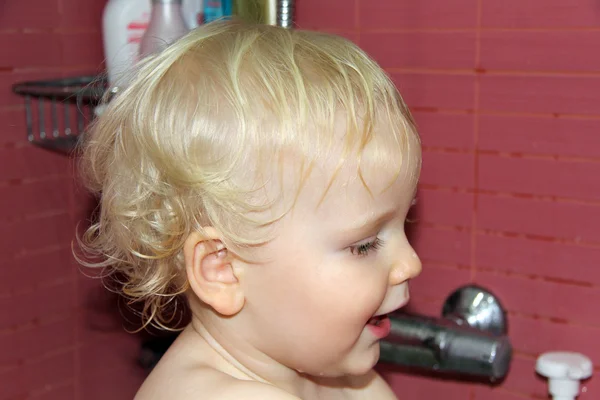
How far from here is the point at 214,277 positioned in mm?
945

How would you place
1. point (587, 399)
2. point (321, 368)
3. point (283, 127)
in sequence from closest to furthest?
point (283, 127) < point (321, 368) < point (587, 399)

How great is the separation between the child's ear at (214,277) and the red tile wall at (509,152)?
1.74ft

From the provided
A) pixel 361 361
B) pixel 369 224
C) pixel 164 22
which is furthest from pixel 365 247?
pixel 164 22

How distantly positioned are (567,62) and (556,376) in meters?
0.45

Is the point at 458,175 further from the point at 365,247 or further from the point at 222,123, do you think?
the point at 222,123

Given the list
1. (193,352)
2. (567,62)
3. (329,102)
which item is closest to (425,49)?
(567,62)

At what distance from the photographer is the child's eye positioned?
93 cm

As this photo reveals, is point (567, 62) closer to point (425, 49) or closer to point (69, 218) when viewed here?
point (425, 49)

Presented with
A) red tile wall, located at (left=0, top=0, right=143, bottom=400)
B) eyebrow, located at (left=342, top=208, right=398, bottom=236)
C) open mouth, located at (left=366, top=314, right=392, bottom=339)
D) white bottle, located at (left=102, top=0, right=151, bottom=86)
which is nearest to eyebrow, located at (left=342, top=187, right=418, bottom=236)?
eyebrow, located at (left=342, top=208, right=398, bottom=236)

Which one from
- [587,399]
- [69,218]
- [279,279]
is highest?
[279,279]

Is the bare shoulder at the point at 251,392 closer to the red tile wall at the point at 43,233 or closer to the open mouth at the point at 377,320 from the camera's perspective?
the open mouth at the point at 377,320

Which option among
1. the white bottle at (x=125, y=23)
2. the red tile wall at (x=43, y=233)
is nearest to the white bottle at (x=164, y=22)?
the white bottle at (x=125, y=23)

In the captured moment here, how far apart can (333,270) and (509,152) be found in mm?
487

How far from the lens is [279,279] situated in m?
0.93
